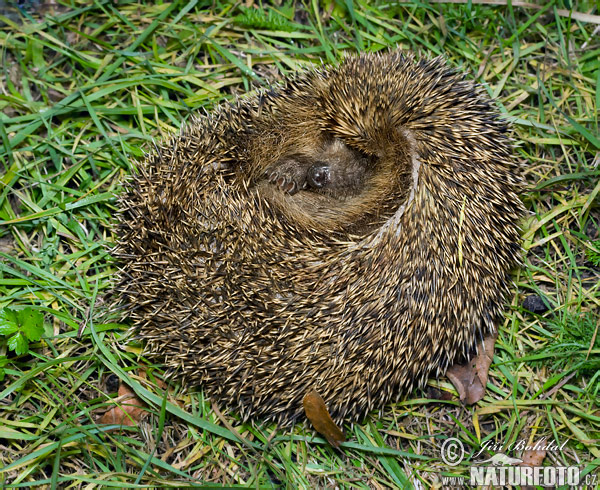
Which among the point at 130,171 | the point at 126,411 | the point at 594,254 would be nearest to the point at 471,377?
the point at 594,254

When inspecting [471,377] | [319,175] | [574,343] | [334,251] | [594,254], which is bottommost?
[471,377]

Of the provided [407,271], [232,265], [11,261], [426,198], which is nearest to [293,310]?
[232,265]

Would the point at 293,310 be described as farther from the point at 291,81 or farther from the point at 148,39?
Result: the point at 148,39

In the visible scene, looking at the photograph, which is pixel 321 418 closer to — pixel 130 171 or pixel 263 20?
pixel 130 171

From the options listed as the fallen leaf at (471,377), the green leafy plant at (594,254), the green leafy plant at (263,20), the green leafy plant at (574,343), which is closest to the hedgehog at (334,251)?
the fallen leaf at (471,377)

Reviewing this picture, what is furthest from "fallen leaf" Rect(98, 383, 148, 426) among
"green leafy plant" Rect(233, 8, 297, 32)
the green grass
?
"green leafy plant" Rect(233, 8, 297, 32)

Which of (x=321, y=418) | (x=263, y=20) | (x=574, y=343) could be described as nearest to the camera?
(x=321, y=418)

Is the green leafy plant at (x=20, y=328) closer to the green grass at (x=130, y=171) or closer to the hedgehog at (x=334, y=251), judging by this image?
the green grass at (x=130, y=171)
